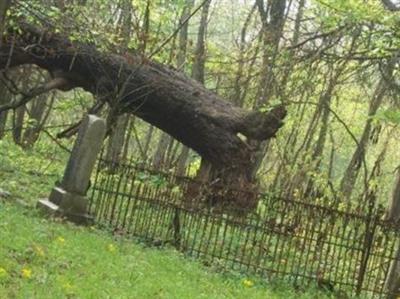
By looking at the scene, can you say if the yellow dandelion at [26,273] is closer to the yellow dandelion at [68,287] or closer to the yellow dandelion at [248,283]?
the yellow dandelion at [68,287]

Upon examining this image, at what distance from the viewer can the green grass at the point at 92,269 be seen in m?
6.65

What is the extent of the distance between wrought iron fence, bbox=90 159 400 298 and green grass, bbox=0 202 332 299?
19.4 inches

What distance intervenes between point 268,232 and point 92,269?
3.42 meters

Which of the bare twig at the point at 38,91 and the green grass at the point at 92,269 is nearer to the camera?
the green grass at the point at 92,269

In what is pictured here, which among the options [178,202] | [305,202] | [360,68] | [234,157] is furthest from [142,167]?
[360,68]

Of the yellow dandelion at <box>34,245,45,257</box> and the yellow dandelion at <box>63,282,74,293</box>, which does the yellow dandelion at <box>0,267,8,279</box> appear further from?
the yellow dandelion at <box>34,245,45,257</box>

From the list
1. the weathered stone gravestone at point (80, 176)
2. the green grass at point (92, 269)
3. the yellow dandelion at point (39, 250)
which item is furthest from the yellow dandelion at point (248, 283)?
the weathered stone gravestone at point (80, 176)

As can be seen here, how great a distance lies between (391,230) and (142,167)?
4139 millimetres

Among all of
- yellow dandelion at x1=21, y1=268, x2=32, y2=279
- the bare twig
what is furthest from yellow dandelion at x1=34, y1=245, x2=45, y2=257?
the bare twig

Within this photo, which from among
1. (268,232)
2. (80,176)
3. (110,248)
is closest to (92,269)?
(110,248)

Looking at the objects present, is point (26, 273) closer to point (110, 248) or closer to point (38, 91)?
point (110, 248)

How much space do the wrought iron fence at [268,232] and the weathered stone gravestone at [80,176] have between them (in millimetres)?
305

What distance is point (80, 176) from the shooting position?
1113cm

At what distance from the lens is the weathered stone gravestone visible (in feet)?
35.8
